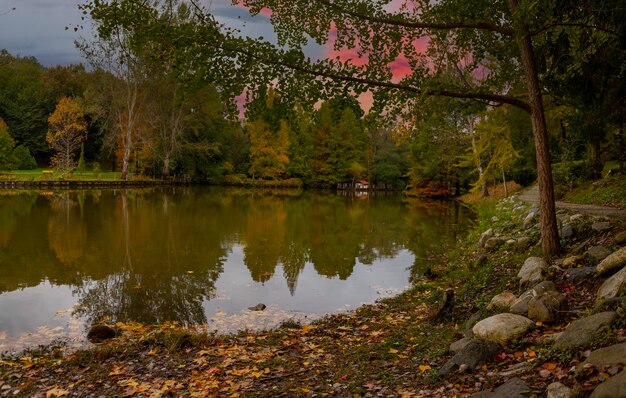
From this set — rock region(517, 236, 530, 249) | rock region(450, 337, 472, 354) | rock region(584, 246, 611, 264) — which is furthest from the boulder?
rock region(450, 337, 472, 354)

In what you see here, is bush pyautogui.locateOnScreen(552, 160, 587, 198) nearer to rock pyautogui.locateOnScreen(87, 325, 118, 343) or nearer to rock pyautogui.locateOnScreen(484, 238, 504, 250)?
rock pyautogui.locateOnScreen(484, 238, 504, 250)

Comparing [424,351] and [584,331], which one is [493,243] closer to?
[424,351]

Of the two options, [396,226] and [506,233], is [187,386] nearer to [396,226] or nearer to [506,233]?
[506,233]

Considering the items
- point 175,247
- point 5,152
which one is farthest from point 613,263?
point 5,152

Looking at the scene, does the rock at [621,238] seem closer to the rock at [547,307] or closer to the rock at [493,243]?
the rock at [547,307]

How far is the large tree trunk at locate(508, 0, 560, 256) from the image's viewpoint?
27.6 feet

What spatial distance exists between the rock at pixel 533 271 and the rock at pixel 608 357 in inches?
132

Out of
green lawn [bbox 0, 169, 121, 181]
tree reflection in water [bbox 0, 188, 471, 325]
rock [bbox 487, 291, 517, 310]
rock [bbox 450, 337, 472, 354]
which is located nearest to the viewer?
rock [bbox 450, 337, 472, 354]

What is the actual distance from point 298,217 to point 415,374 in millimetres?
21833

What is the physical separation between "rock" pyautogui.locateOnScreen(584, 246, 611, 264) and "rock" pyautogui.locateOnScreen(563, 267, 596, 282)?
39 cm

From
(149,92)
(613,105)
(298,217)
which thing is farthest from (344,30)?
(149,92)

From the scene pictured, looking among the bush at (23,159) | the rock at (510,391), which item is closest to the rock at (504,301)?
the rock at (510,391)

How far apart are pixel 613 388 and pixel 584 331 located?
50.9 inches

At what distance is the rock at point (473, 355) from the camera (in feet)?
16.9
